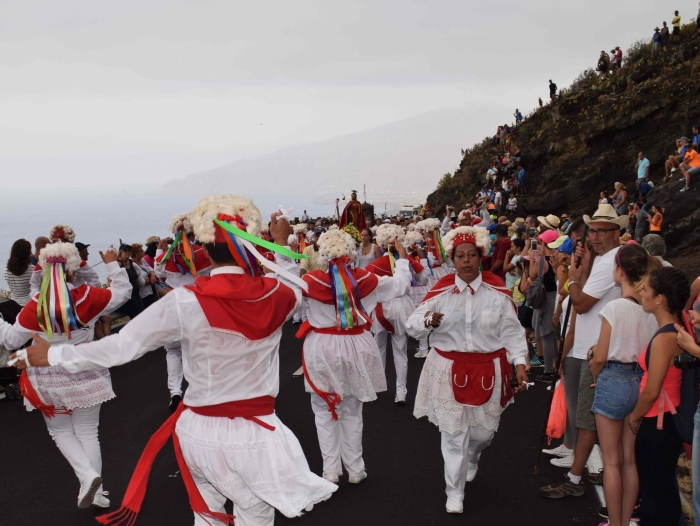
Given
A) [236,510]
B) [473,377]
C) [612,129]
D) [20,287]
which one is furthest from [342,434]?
[612,129]

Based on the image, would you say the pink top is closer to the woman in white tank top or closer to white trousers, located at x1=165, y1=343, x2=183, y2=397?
the woman in white tank top

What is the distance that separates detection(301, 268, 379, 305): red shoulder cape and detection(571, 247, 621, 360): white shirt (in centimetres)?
175

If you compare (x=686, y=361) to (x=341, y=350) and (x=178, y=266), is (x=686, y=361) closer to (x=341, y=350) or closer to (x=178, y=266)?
(x=341, y=350)

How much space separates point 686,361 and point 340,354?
9.12 ft

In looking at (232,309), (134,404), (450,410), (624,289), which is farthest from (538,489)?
(134,404)

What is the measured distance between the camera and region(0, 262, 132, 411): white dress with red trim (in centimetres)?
485

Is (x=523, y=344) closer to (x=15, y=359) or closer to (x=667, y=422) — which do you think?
(x=667, y=422)

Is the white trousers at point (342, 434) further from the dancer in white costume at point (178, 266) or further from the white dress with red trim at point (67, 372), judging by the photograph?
the dancer in white costume at point (178, 266)

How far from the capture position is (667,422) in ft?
12.4

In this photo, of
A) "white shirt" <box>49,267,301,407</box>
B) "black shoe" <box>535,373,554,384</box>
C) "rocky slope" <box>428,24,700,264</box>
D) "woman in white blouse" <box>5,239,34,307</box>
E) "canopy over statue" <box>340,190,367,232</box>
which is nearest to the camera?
"white shirt" <box>49,267,301,407</box>

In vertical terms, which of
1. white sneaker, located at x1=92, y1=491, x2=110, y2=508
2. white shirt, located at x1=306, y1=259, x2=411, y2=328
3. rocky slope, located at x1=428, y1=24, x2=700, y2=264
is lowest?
white sneaker, located at x1=92, y1=491, x2=110, y2=508

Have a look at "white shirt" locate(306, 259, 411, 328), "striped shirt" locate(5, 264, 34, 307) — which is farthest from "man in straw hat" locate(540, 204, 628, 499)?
"striped shirt" locate(5, 264, 34, 307)

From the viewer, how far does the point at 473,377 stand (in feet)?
15.2

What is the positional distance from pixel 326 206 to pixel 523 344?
16551cm
